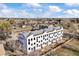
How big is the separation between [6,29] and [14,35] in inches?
3.2

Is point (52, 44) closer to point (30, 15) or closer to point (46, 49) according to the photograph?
point (46, 49)

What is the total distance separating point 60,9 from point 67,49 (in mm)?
329

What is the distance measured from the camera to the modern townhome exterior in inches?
140

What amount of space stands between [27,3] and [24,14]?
0.09 m

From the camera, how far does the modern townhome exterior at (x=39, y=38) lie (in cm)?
356

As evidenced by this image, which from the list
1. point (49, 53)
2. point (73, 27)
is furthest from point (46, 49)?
point (73, 27)

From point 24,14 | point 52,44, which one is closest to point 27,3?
point 24,14

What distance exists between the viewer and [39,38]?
3564 millimetres

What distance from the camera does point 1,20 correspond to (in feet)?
11.7

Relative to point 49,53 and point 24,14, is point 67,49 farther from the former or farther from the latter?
point 24,14

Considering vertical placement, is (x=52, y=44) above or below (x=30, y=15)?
below

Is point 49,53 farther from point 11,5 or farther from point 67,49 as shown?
point 11,5

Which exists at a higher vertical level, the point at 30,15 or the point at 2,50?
the point at 30,15

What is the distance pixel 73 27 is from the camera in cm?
357
